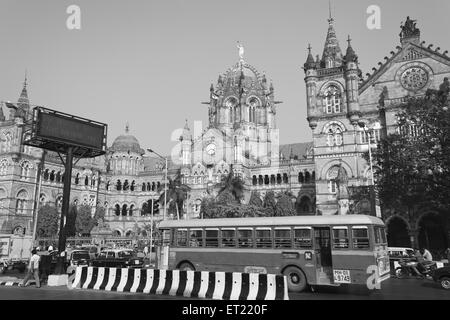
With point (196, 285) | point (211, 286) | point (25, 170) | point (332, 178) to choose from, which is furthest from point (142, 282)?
point (25, 170)

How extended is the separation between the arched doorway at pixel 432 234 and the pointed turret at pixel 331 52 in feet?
65.4

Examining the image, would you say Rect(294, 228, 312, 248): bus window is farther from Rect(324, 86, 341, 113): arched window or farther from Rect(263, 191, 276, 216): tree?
Rect(263, 191, 276, 216): tree

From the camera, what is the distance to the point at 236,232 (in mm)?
16422

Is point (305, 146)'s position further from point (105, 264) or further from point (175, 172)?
point (105, 264)

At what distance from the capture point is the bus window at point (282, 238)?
50.5 feet

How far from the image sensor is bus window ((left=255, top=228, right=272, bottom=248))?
15735 millimetres

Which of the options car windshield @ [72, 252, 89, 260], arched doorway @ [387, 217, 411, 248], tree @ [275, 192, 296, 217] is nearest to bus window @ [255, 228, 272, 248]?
car windshield @ [72, 252, 89, 260]

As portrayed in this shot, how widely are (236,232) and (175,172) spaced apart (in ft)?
156

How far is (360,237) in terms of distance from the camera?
14266 mm

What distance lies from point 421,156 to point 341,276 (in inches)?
576

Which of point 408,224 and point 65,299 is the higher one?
point 408,224

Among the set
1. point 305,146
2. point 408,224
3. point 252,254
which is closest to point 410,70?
point 408,224

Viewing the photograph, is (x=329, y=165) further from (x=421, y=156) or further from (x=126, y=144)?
(x=126, y=144)

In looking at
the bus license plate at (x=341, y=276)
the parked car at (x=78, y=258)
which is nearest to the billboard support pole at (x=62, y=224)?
the parked car at (x=78, y=258)
